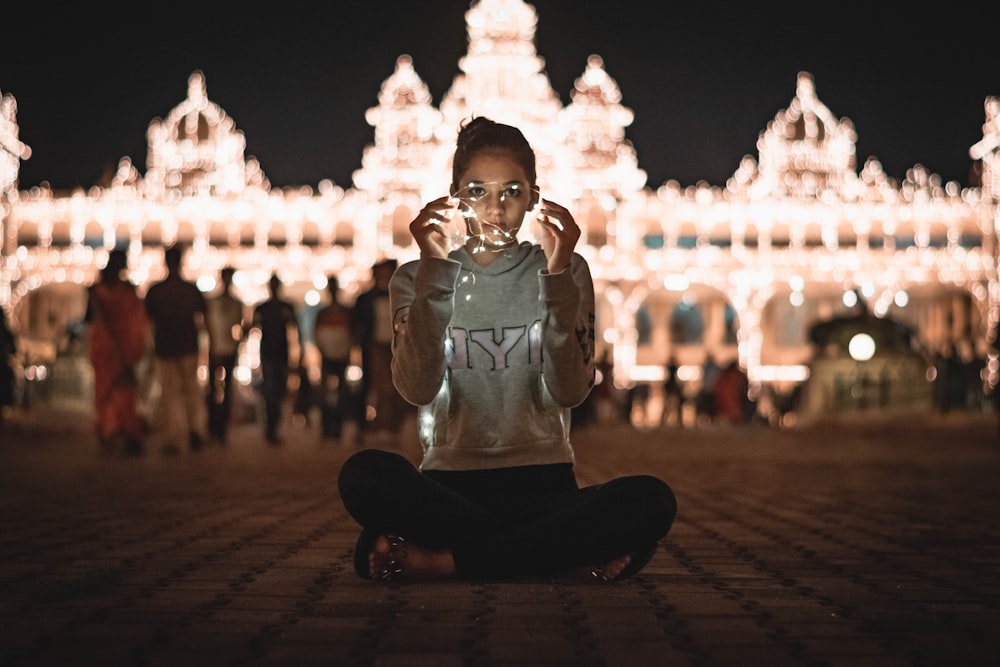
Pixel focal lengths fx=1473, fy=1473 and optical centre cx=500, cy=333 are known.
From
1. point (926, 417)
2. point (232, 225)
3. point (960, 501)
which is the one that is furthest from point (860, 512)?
point (232, 225)

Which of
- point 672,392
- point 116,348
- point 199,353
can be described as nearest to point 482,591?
point 199,353

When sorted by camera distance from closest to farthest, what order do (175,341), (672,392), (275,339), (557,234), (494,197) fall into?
1. (557,234)
2. (494,197)
3. (175,341)
4. (275,339)
5. (672,392)

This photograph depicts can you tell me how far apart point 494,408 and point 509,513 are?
0.27 meters

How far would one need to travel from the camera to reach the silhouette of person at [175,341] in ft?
36.4

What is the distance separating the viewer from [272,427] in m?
13.9

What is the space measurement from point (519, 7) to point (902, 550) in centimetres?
4795

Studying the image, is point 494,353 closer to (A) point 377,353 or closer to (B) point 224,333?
(A) point 377,353

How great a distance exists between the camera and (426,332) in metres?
3.65

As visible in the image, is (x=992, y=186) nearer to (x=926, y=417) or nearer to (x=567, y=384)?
(x=926, y=417)

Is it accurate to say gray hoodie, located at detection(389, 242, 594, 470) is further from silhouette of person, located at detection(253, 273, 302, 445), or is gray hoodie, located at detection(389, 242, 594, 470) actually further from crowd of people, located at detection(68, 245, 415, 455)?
silhouette of person, located at detection(253, 273, 302, 445)

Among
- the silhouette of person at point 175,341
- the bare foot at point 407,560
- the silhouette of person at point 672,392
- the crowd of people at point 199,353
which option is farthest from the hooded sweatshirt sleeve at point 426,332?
the silhouette of person at point 672,392

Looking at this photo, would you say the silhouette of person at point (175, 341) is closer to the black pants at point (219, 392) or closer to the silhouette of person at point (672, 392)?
the black pants at point (219, 392)

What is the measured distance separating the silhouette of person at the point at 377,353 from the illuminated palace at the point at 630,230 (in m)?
42.4

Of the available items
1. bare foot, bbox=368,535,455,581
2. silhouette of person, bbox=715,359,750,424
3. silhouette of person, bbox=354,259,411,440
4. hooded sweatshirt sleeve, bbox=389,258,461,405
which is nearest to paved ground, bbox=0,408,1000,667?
bare foot, bbox=368,535,455,581
